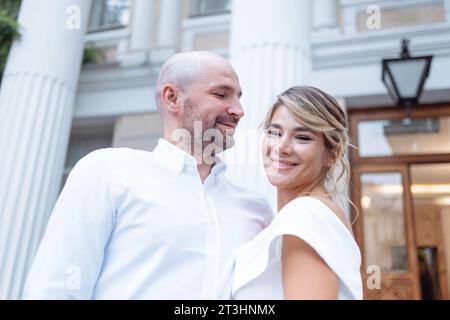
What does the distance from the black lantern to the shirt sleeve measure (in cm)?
327

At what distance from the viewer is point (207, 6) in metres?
5.98

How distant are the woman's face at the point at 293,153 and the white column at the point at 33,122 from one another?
3.30m

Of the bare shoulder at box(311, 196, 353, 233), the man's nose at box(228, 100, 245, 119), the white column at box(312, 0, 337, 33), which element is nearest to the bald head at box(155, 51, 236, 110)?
the man's nose at box(228, 100, 245, 119)

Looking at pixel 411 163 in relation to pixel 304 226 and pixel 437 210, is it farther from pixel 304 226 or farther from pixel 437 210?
pixel 304 226

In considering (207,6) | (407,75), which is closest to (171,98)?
(407,75)

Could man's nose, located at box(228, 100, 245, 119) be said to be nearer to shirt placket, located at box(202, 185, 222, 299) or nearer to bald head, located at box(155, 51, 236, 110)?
bald head, located at box(155, 51, 236, 110)

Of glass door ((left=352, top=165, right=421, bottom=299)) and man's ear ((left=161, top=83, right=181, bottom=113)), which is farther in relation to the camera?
glass door ((left=352, top=165, right=421, bottom=299))

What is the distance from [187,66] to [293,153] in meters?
0.51

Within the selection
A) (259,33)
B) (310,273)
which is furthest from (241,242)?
(259,33)

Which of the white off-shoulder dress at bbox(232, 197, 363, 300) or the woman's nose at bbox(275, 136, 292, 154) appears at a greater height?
the woman's nose at bbox(275, 136, 292, 154)

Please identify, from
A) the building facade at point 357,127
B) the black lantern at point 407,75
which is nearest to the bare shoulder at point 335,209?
the building facade at point 357,127

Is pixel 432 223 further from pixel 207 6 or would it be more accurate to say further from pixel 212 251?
pixel 212 251

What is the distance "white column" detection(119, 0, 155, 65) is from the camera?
562cm

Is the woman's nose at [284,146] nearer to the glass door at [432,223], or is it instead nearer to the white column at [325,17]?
the glass door at [432,223]
